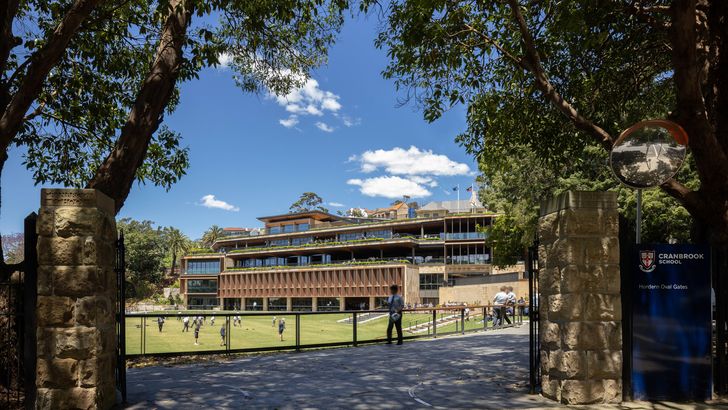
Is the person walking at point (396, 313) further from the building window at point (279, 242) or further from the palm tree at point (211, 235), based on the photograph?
the palm tree at point (211, 235)

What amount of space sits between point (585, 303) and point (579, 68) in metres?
6.72

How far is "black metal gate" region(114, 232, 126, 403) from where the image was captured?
25.0ft

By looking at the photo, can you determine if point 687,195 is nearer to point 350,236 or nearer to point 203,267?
point 350,236

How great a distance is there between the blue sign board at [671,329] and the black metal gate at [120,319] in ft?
22.1

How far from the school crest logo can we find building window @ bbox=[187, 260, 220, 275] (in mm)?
88079

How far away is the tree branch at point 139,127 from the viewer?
8859 millimetres

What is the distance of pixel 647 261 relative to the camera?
24.3ft

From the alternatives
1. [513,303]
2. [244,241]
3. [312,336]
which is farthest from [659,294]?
[244,241]

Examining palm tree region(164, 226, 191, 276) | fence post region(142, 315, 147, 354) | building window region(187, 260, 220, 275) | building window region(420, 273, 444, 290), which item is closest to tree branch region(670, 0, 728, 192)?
fence post region(142, 315, 147, 354)

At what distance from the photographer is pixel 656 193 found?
27.8 meters

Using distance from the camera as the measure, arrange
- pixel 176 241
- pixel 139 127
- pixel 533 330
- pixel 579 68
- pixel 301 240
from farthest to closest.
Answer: pixel 176 241 → pixel 301 240 → pixel 579 68 → pixel 139 127 → pixel 533 330

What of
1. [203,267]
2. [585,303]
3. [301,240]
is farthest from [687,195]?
[203,267]

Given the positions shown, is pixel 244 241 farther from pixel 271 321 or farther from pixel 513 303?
pixel 271 321

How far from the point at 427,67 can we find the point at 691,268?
633 cm
